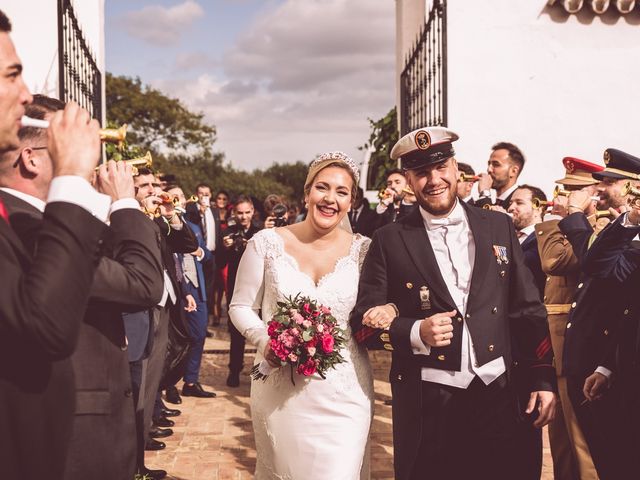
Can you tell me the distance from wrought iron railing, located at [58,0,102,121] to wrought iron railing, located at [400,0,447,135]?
4.80 meters

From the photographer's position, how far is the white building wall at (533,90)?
10.0m

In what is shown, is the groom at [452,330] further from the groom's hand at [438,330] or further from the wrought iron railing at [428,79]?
the wrought iron railing at [428,79]

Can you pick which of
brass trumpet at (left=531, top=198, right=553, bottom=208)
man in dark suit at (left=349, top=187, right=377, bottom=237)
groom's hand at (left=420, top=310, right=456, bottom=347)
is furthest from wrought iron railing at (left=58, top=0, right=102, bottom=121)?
groom's hand at (left=420, top=310, right=456, bottom=347)

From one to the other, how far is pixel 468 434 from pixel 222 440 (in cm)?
400

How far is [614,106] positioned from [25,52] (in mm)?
8007

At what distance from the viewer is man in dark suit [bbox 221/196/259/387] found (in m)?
9.38

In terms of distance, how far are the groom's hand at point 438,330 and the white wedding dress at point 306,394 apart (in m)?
0.85

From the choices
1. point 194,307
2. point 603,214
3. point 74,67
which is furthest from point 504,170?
point 74,67

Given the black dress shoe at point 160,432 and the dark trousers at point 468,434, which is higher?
the dark trousers at point 468,434

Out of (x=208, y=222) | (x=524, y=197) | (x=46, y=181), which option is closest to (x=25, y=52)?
(x=208, y=222)

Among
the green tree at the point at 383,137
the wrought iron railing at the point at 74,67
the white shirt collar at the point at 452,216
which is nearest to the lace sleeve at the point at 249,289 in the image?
the white shirt collar at the point at 452,216

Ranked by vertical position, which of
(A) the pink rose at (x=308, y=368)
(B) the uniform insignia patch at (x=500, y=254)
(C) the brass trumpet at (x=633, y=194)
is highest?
(C) the brass trumpet at (x=633, y=194)

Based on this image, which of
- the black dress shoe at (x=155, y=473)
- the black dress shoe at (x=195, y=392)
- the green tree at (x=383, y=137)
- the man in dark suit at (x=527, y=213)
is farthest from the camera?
the green tree at (x=383, y=137)

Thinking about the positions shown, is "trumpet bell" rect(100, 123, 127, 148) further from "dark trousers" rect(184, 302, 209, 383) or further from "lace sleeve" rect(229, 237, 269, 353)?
"dark trousers" rect(184, 302, 209, 383)
